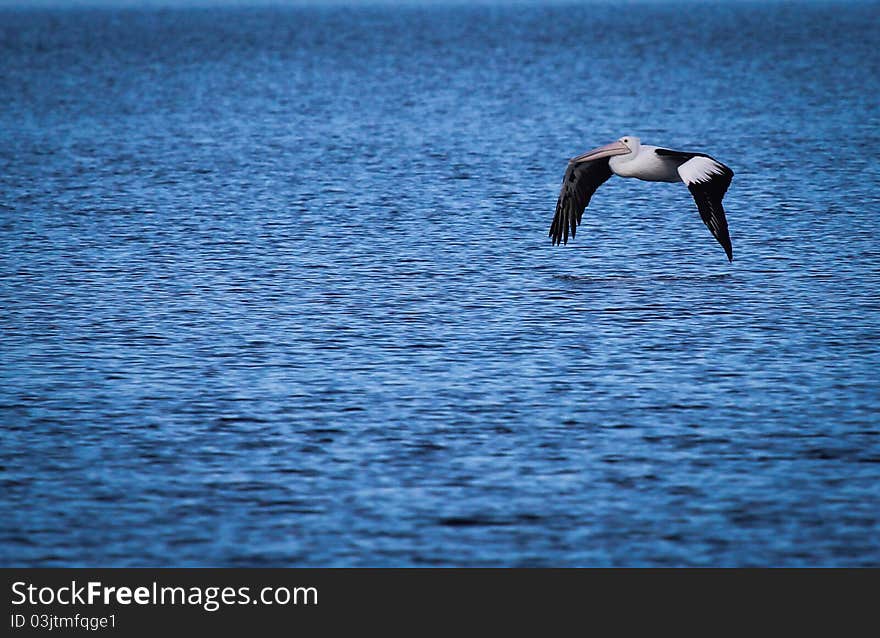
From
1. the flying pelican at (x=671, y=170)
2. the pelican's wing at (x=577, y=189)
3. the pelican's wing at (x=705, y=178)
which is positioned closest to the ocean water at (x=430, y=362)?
the pelican's wing at (x=577, y=189)

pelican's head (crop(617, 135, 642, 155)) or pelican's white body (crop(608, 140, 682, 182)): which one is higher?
pelican's head (crop(617, 135, 642, 155))

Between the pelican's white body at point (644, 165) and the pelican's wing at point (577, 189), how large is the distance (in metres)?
0.63

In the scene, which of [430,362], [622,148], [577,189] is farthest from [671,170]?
[430,362]

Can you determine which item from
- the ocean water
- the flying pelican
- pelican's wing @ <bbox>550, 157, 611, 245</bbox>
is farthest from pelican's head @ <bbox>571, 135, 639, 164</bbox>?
the ocean water

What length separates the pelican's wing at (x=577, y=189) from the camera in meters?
25.3

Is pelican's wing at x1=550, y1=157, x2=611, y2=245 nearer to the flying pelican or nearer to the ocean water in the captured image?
the flying pelican

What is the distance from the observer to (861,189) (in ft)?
113

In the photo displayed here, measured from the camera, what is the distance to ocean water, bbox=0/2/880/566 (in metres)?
13.5

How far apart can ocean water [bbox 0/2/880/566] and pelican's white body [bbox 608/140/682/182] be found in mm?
1446

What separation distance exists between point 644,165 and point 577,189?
5.84 feet

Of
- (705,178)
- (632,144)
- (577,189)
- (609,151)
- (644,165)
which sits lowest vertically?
(577,189)

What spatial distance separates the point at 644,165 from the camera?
24.0 meters

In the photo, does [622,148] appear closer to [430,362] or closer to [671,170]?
[671,170]
